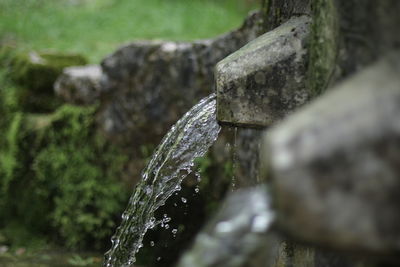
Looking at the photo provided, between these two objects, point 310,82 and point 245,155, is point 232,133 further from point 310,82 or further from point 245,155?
point 310,82

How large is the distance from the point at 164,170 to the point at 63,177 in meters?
2.30

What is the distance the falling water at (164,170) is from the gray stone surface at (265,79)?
1.41 ft

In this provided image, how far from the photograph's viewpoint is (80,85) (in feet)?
15.6

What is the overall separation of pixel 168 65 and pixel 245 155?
92 centimetres

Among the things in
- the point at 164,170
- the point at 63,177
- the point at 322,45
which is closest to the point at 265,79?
the point at 322,45

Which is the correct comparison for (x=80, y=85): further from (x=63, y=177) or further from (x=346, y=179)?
(x=346, y=179)

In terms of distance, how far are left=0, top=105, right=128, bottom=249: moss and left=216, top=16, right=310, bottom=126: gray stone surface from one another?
9.14 feet

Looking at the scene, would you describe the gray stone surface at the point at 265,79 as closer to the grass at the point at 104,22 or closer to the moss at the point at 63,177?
the moss at the point at 63,177

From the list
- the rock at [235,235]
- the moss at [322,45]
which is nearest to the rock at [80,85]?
the moss at [322,45]

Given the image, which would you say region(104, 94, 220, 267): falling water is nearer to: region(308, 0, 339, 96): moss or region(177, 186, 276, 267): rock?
region(308, 0, 339, 96): moss

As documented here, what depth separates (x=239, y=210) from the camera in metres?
1.38

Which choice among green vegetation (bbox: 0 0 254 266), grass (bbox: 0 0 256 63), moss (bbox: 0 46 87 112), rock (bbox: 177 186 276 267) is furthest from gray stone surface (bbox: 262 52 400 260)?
grass (bbox: 0 0 256 63)

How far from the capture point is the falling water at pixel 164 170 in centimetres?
249

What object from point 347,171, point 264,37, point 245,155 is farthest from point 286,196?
point 245,155
